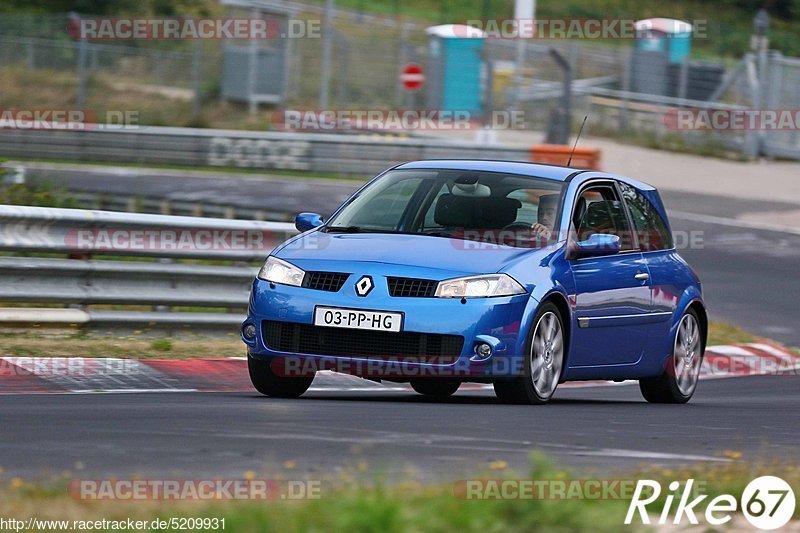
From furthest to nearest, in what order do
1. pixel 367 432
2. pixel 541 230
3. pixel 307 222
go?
1. pixel 307 222
2. pixel 541 230
3. pixel 367 432

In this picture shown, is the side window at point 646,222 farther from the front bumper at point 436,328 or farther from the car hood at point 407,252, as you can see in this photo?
the front bumper at point 436,328

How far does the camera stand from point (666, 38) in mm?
37031

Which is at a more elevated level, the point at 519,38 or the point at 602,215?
the point at 519,38

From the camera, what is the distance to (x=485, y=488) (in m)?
5.39

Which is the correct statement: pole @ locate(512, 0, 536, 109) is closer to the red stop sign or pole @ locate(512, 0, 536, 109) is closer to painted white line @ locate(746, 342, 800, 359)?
the red stop sign

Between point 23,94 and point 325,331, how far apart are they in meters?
30.1

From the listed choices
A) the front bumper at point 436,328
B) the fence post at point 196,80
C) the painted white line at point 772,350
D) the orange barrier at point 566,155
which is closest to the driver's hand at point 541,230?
the front bumper at point 436,328

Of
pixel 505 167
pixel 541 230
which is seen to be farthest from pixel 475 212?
pixel 505 167

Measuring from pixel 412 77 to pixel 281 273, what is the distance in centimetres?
2442

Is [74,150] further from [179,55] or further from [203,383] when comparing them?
[203,383]

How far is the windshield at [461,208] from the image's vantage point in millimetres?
9336

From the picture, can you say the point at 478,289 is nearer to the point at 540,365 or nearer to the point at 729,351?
the point at 540,365

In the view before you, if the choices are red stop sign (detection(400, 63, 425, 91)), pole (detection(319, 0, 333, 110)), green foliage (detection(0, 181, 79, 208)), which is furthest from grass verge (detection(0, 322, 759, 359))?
pole (detection(319, 0, 333, 110))

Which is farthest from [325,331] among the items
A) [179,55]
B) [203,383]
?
[179,55]
